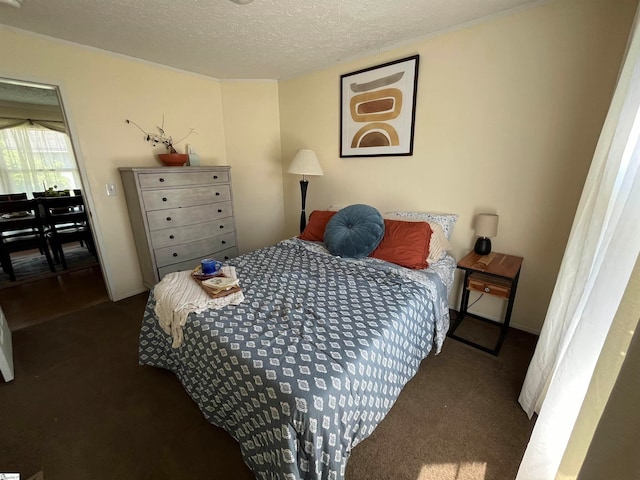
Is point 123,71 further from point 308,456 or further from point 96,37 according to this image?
point 308,456

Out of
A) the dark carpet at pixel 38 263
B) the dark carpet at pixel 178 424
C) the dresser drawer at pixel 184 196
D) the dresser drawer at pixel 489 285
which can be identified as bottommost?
the dark carpet at pixel 38 263

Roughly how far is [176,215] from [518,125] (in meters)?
3.14

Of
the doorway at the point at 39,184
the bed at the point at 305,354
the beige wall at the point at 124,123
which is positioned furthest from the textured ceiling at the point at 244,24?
the bed at the point at 305,354

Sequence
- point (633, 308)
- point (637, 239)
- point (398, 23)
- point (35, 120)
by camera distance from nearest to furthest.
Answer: point (633, 308) → point (637, 239) → point (398, 23) → point (35, 120)

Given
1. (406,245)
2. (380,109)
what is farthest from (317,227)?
(380,109)

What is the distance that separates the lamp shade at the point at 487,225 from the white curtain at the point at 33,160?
6046 millimetres

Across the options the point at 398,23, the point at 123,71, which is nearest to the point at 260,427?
the point at 398,23

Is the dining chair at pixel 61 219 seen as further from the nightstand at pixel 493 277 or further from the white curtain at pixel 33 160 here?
the nightstand at pixel 493 277

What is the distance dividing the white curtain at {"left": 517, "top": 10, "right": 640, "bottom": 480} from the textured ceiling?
1336 millimetres

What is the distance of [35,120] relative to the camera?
15.8 ft

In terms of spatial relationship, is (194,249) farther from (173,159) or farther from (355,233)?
(355,233)

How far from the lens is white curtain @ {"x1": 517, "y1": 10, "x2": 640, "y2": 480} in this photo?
0.81 metres

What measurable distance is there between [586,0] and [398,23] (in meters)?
1.12

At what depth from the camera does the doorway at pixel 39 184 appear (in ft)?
8.79
